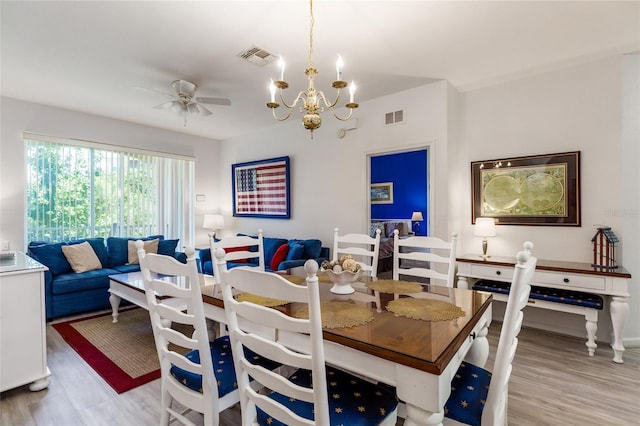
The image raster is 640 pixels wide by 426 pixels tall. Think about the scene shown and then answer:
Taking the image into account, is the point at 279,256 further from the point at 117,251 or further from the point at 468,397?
the point at 468,397

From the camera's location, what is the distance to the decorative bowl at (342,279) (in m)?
1.70

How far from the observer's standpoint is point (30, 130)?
3959mm

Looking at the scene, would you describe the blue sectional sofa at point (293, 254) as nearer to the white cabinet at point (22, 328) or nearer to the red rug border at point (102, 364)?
the red rug border at point (102, 364)

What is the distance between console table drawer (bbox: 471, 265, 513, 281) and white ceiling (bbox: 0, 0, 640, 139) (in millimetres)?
1976

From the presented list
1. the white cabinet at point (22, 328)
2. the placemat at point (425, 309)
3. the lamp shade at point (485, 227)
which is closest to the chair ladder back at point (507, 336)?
the placemat at point (425, 309)

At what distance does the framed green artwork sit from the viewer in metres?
2.94

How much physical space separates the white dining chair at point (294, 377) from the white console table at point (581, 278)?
7.16 ft

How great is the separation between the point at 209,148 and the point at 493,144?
4.83 metres

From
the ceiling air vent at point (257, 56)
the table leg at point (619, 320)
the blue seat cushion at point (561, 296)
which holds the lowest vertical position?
the table leg at point (619, 320)

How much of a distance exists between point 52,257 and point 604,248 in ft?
18.9

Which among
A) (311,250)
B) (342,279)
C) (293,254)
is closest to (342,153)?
(311,250)

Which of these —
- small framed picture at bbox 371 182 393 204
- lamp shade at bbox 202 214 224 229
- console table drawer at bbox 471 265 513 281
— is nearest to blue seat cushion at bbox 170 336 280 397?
console table drawer at bbox 471 265 513 281

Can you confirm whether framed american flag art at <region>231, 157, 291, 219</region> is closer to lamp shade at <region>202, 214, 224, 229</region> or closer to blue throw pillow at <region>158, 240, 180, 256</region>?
lamp shade at <region>202, 214, 224, 229</region>

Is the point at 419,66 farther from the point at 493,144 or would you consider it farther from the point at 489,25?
the point at 493,144
